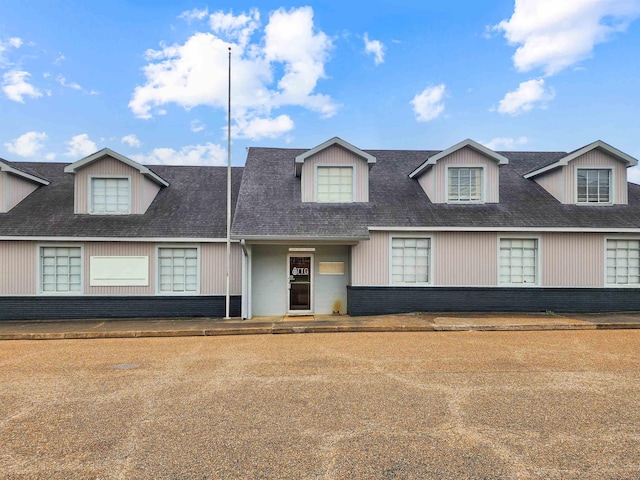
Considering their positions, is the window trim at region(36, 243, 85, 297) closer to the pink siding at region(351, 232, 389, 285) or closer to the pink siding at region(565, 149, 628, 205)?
the pink siding at region(351, 232, 389, 285)

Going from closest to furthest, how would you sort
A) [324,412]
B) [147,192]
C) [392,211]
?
[324,412]
[392,211]
[147,192]

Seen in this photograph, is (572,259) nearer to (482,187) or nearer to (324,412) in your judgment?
(482,187)

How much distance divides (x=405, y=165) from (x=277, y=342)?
388 inches

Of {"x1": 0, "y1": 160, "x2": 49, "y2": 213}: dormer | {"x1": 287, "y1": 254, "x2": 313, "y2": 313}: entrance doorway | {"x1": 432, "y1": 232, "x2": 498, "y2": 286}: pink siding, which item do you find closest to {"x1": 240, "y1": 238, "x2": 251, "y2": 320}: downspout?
{"x1": 287, "y1": 254, "x2": 313, "y2": 313}: entrance doorway

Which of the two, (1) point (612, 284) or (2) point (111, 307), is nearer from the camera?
(2) point (111, 307)

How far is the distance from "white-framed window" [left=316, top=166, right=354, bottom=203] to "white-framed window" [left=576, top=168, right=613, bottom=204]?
7.92m

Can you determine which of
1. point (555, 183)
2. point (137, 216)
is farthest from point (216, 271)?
point (555, 183)

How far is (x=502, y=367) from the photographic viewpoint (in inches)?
248

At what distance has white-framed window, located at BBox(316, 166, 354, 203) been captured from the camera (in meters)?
12.8

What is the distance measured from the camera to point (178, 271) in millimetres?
12000

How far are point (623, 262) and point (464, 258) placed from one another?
5223mm

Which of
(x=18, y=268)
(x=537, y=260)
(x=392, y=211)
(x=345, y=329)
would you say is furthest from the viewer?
(x=392, y=211)

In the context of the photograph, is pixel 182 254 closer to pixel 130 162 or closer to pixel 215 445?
pixel 130 162

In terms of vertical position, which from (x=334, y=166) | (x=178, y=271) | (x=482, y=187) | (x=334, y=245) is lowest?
(x=178, y=271)
